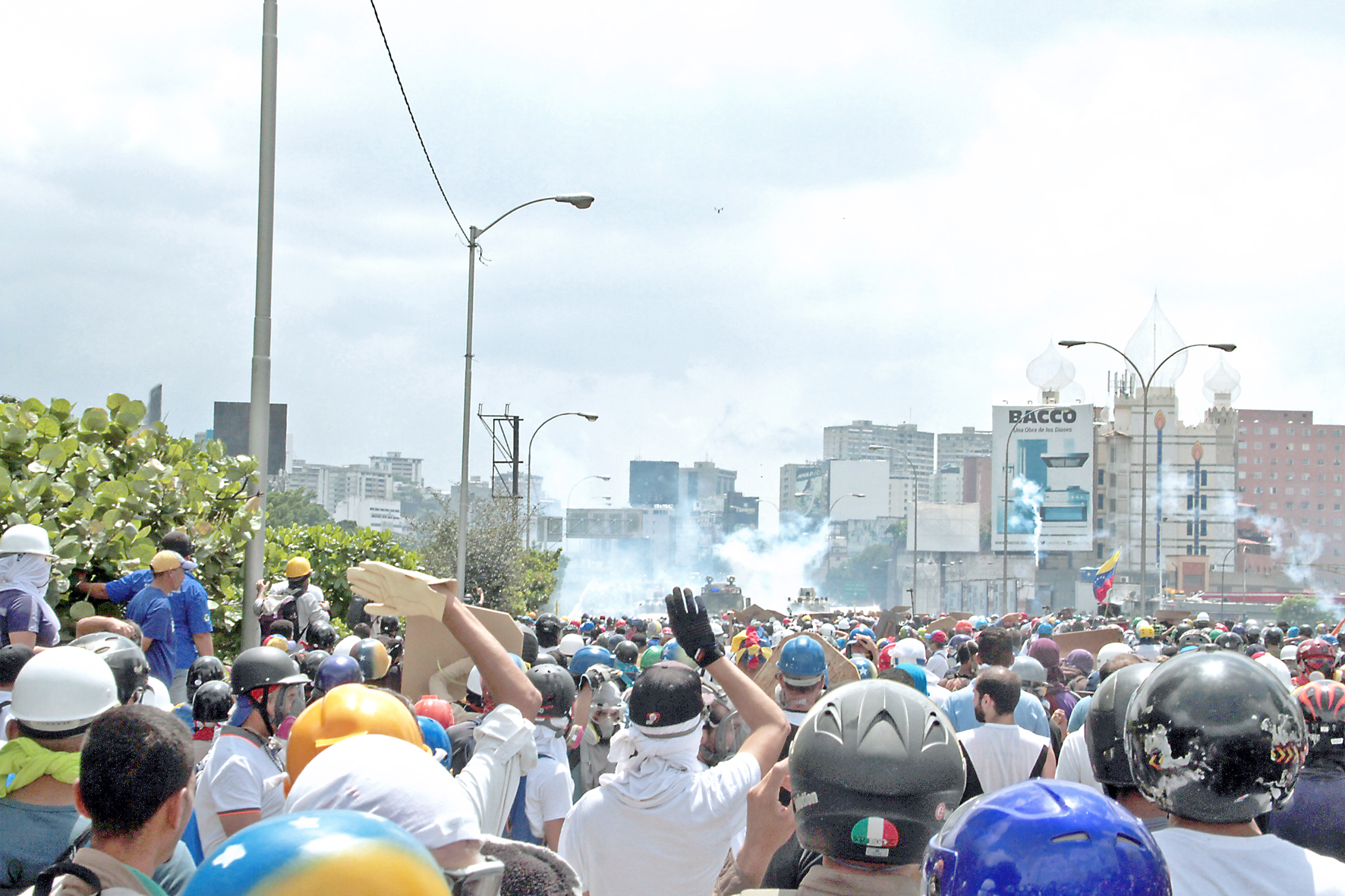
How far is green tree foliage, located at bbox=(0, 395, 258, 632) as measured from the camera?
374 inches

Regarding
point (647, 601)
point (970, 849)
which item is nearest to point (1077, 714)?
point (970, 849)

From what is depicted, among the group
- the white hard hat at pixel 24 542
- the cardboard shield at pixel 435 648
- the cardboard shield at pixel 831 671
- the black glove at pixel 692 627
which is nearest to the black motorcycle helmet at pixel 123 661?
the cardboard shield at pixel 435 648

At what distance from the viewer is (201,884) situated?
147cm

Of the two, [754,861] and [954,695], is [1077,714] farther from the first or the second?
[754,861]

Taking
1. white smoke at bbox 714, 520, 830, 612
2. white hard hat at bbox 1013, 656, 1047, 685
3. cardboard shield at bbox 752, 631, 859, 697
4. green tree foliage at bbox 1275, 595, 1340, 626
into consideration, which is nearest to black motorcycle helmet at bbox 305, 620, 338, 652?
cardboard shield at bbox 752, 631, 859, 697

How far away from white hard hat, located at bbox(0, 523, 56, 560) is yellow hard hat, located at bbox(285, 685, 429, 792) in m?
5.32

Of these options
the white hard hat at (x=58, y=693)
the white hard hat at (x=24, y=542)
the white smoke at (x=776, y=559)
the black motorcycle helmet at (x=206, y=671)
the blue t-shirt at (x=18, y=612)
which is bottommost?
the white smoke at (x=776, y=559)

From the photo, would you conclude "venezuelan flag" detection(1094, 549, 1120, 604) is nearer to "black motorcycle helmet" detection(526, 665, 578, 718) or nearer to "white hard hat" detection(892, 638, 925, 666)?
"white hard hat" detection(892, 638, 925, 666)

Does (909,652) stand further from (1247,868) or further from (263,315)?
(1247,868)

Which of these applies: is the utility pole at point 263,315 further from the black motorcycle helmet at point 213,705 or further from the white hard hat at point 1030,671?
the white hard hat at point 1030,671

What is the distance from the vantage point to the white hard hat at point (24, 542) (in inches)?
301

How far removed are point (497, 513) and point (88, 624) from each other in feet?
107

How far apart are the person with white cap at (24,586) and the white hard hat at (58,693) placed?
410 centimetres

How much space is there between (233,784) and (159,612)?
3.93 metres
